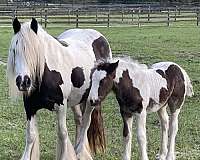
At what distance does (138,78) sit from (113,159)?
4.29ft

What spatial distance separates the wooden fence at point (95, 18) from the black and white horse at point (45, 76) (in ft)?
84.7

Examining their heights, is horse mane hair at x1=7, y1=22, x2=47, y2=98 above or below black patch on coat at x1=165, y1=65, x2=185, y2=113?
above

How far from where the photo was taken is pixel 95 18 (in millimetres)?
36312

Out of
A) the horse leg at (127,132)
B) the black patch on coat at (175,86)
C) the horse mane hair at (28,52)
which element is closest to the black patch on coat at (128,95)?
the horse leg at (127,132)

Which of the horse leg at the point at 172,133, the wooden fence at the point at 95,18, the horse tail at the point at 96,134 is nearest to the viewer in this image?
the horse leg at the point at 172,133

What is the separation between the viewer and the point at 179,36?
25.5 metres

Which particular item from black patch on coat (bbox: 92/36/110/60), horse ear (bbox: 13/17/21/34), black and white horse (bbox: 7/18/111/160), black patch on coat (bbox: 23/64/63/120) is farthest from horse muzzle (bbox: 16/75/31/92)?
black patch on coat (bbox: 92/36/110/60)

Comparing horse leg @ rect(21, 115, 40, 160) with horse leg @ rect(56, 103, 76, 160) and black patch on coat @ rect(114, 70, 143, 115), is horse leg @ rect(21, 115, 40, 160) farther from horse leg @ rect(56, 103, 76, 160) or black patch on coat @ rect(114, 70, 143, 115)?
black patch on coat @ rect(114, 70, 143, 115)

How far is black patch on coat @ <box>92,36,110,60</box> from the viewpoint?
6722mm

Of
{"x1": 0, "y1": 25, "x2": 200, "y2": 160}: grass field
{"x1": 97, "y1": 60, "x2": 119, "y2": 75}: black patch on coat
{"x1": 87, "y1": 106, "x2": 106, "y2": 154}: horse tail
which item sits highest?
{"x1": 97, "y1": 60, "x2": 119, "y2": 75}: black patch on coat

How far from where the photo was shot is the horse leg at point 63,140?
220 inches

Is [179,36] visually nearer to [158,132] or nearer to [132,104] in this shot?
[158,132]

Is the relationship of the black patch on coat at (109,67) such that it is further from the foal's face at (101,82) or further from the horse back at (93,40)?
the horse back at (93,40)

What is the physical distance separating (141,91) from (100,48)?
156cm
